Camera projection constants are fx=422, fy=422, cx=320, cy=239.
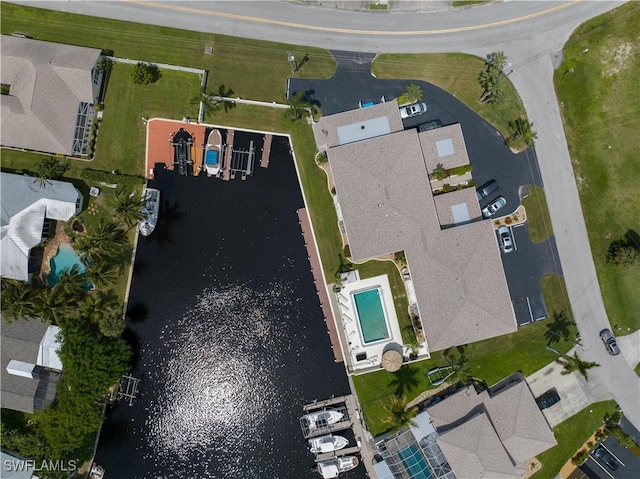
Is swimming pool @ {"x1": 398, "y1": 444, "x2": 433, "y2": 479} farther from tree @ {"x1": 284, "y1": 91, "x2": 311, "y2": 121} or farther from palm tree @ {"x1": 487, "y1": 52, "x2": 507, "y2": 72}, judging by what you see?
palm tree @ {"x1": 487, "y1": 52, "x2": 507, "y2": 72}

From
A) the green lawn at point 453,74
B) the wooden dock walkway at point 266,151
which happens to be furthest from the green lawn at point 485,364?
the wooden dock walkway at point 266,151

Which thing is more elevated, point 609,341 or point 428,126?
point 428,126

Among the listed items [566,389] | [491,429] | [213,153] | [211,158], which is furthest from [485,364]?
[213,153]

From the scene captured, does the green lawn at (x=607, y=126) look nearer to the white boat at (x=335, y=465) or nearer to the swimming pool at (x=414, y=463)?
the swimming pool at (x=414, y=463)

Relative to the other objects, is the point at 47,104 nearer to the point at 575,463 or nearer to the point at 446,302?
the point at 446,302

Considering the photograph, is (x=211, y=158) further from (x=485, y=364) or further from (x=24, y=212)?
(x=485, y=364)
